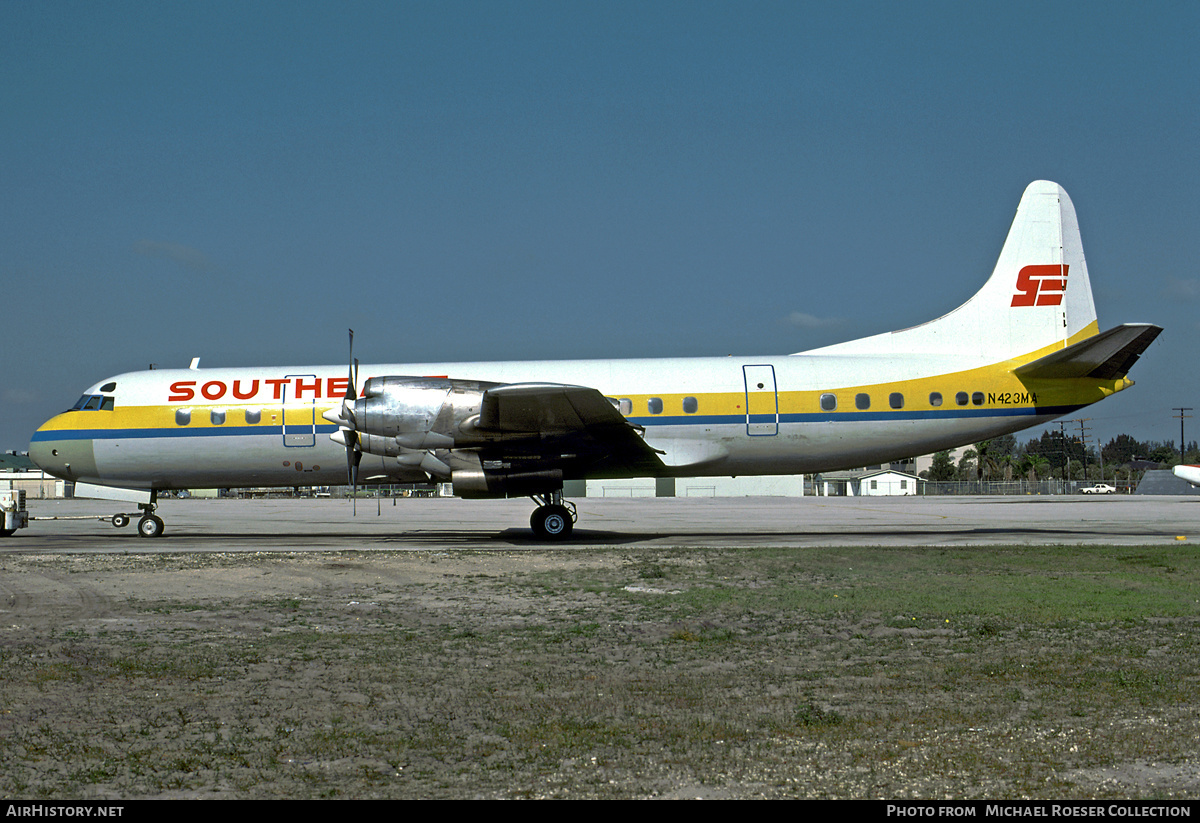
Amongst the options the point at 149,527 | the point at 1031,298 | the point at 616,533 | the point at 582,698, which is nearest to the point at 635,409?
the point at 616,533

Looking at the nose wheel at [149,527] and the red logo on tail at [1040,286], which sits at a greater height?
the red logo on tail at [1040,286]

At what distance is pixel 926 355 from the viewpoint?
2145 cm

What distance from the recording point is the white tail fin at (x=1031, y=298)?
21422 mm

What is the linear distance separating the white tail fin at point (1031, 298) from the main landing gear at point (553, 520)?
881 cm

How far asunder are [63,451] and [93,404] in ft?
4.25

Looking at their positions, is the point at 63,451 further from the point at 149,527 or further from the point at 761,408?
the point at 761,408

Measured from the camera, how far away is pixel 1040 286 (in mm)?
21594

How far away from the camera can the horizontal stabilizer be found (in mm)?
18484

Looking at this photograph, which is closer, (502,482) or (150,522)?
(502,482)

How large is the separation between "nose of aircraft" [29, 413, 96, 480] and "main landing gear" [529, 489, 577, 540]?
1098cm

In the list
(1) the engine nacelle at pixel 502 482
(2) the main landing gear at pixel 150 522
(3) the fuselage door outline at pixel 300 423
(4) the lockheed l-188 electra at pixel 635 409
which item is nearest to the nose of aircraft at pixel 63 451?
(4) the lockheed l-188 electra at pixel 635 409

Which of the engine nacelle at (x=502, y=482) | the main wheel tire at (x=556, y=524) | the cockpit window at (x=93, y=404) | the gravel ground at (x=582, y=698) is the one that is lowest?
the gravel ground at (x=582, y=698)

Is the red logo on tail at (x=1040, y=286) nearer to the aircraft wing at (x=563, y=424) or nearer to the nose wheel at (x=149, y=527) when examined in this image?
the aircraft wing at (x=563, y=424)
